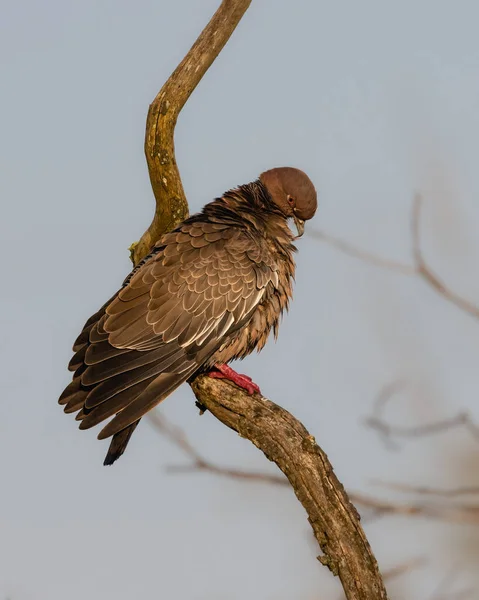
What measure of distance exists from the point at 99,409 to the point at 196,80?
8.34 ft

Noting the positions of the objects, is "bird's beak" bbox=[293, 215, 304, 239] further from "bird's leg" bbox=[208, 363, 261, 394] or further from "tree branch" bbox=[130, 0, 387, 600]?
"bird's leg" bbox=[208, 363, 261, 394]

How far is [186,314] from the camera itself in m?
6.52

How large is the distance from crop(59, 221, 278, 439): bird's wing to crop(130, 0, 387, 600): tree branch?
336 millimetres

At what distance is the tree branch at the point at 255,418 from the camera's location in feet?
16.7

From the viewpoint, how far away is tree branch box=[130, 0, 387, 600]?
16.7ft

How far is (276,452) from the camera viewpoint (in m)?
5.46

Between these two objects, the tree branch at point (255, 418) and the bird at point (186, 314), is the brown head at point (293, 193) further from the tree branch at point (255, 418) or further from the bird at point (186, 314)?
the tree branch at point (255, 418)

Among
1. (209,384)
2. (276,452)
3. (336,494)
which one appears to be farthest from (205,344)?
(336,494)

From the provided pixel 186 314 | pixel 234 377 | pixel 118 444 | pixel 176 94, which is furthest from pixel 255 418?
pixel 176 94

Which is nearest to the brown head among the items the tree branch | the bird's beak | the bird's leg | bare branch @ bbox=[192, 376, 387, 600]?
the bird's beak

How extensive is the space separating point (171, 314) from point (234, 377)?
636 millimetres

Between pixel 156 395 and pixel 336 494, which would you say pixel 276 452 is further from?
pixel 156 395

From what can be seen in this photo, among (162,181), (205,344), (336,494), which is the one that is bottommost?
(336,494)

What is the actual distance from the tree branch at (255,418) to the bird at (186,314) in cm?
25
